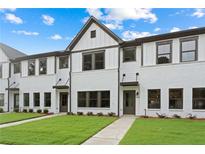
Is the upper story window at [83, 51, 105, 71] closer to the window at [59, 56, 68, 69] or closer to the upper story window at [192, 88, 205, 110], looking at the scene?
the window at [59, 56, 68, 69]

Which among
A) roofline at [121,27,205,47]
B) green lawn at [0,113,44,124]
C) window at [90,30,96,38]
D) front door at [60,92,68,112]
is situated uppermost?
window at [90,30,96,38]

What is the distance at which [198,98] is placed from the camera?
1667 centimetres

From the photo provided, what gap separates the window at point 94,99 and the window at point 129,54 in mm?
3236

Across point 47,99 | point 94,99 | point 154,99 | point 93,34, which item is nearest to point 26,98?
point 47,99

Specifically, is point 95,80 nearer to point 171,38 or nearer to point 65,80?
point 65,80

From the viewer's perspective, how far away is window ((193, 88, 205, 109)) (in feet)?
54.2

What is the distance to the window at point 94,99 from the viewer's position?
2061 centimetres

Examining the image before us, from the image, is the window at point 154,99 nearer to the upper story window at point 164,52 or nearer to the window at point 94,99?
the upper story window at point 164,52

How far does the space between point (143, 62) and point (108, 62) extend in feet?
10.4

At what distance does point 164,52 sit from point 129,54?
9.78 ft

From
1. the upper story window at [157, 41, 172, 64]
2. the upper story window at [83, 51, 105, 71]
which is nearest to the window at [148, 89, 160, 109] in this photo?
the upper story window at [157, 41, 172, 64]

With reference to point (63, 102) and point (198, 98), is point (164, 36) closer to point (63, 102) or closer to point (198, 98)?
point (198, 98)
